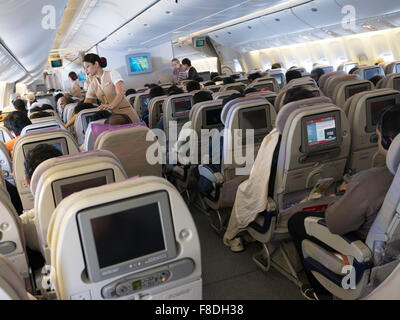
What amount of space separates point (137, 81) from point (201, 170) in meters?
14.0

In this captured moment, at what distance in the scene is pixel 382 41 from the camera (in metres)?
12.3

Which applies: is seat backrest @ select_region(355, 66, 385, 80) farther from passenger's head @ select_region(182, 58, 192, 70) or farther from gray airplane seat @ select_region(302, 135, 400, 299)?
gray airplane seat @ select_region(302, 135, 400, 299)

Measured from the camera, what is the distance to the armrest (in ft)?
7.26

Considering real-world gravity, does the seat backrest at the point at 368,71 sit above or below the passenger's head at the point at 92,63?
below

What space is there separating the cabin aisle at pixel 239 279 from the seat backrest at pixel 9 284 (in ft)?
6.89

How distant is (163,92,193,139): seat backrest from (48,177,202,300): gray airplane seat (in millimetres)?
4476

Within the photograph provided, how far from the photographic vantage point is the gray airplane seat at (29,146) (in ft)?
10.3

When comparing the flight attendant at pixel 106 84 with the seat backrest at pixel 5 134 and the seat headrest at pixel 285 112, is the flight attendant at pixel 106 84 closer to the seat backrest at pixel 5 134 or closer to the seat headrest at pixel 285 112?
the seat backrest at pixel 5 134

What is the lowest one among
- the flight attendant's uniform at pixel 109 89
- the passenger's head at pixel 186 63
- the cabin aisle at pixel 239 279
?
the cabin aisle at pixel 239 279

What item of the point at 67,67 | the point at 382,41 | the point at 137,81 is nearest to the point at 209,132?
the point at 382,41

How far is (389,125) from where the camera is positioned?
92.7 inches

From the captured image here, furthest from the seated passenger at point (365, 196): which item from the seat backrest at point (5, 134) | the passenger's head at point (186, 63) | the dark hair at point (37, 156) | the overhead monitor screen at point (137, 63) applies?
the overhead monitor screen at point (137, 63)

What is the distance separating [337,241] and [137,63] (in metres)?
16.0
